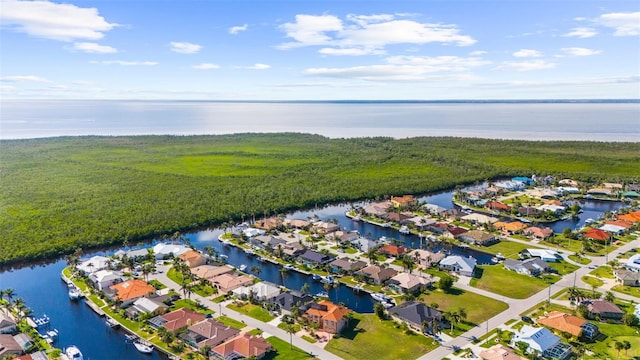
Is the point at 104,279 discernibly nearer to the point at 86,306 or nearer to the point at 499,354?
the point at 86,306

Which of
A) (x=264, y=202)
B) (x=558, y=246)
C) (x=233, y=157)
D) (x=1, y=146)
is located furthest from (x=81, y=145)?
(x=558, y=246)

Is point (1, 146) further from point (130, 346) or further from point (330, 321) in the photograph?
point (330, 321)

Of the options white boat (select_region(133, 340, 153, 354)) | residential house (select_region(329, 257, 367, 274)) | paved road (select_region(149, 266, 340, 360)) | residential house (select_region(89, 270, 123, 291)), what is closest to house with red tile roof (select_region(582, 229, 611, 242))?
residential house (select_region(329, 257, 367, 274))

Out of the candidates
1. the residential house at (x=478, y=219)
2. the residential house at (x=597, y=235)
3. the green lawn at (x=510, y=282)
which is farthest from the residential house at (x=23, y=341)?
the residential house at (x=597, y=235)

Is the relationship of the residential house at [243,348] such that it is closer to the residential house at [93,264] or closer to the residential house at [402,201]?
the residential house at [93,264]

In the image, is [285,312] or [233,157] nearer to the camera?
[285,312]

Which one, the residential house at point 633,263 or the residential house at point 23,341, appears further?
A: the residential house at point 633,263
